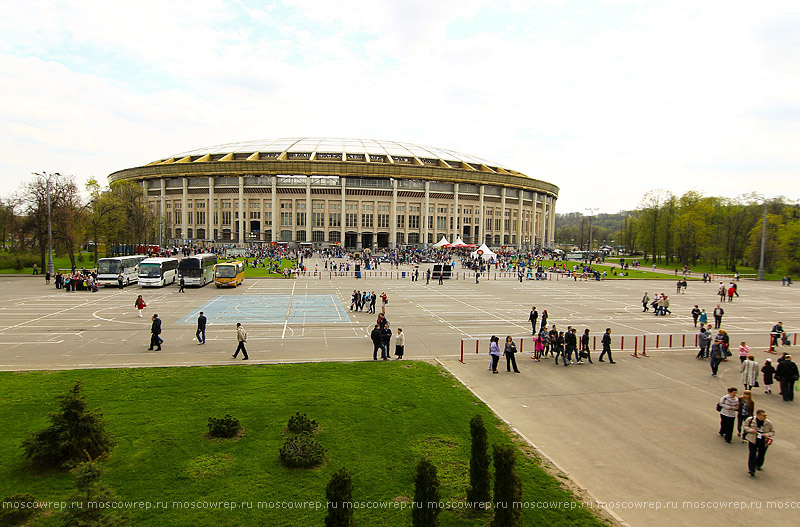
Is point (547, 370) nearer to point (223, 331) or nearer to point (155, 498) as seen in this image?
point (155, 498)

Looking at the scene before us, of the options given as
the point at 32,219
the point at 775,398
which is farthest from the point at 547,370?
the point at 32,219

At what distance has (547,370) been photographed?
53.6 ft

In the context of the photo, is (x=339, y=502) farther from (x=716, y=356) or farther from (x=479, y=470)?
(x=716, y=356)

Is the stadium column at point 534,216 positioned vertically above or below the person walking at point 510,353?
above

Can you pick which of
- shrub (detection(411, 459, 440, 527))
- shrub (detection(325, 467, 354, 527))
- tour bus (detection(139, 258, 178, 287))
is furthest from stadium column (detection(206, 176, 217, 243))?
shrub (detection(411, 459, 440, 527))

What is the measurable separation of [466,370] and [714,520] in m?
8.86

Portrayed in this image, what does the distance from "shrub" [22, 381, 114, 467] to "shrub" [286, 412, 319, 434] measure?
11.5 ft

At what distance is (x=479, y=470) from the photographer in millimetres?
7281

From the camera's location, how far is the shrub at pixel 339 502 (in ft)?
18.4

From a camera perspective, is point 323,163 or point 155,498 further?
point 323,163

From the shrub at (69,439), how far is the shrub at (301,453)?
3.45m

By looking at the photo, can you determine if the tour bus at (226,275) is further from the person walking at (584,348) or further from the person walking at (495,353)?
the person walking at (584,348)

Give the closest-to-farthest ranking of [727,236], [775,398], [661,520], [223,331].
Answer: [661,520], [775,398], [223,331], [727,236]

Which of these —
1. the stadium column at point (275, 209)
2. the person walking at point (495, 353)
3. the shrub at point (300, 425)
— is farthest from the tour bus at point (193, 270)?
the stadium column at point (275, 209)
